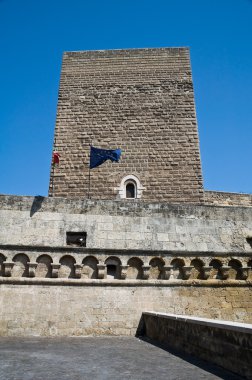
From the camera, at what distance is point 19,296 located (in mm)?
7805

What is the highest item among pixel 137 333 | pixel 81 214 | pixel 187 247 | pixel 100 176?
pixel 100 176

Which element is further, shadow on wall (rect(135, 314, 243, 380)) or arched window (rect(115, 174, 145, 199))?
arched window (rect(115, 174, 145, 199))

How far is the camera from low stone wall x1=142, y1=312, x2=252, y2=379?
361 cm

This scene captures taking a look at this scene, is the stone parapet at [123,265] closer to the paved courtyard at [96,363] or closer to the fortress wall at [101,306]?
the fortress wall at [101,306]

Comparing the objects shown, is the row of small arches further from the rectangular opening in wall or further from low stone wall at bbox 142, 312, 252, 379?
low stone wall at bbox 142, 312, 252, 379

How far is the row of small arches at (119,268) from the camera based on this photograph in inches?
316

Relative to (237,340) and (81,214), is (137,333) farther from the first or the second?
(237,340)

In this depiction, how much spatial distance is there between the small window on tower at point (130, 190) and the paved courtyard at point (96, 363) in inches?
271

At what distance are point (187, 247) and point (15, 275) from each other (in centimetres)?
426

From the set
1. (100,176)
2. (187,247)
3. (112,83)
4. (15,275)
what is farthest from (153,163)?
(15,275)

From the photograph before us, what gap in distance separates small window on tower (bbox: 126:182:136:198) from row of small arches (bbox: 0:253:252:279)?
4.63 metres

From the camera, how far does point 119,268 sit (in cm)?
837

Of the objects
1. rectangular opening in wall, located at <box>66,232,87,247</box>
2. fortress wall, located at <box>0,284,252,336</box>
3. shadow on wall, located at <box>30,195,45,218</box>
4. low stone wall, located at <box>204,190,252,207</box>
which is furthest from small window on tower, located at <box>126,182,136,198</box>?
fortress wall, located at <box>0,284,252,336</box>

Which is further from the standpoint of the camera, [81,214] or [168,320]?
[81,214]
